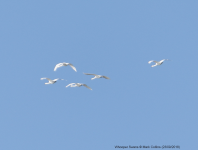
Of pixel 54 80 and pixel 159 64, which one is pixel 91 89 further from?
pixel 159 64

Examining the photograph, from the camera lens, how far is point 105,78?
6675 cm

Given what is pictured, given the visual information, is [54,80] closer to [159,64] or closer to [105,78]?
[105,78]

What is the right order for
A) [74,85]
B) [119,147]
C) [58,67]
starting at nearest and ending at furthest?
1. [58,67]
2. [74,85]
3. [119,147]

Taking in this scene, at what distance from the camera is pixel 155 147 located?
7012 cm

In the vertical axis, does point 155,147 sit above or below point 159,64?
below

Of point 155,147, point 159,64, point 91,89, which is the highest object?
point 159,64

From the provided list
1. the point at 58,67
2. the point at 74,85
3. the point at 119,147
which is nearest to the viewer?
the point at 58,67

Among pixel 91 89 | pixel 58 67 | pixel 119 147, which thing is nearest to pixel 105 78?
pixel 91 89

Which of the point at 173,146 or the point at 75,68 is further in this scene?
the point at 173,146

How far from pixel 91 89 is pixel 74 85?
3394 mm

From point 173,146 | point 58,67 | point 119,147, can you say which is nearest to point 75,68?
point 58,67

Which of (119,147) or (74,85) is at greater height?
(74,85)

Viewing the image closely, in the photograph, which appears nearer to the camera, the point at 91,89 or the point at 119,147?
the point at 91,89

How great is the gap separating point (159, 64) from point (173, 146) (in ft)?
55.6
